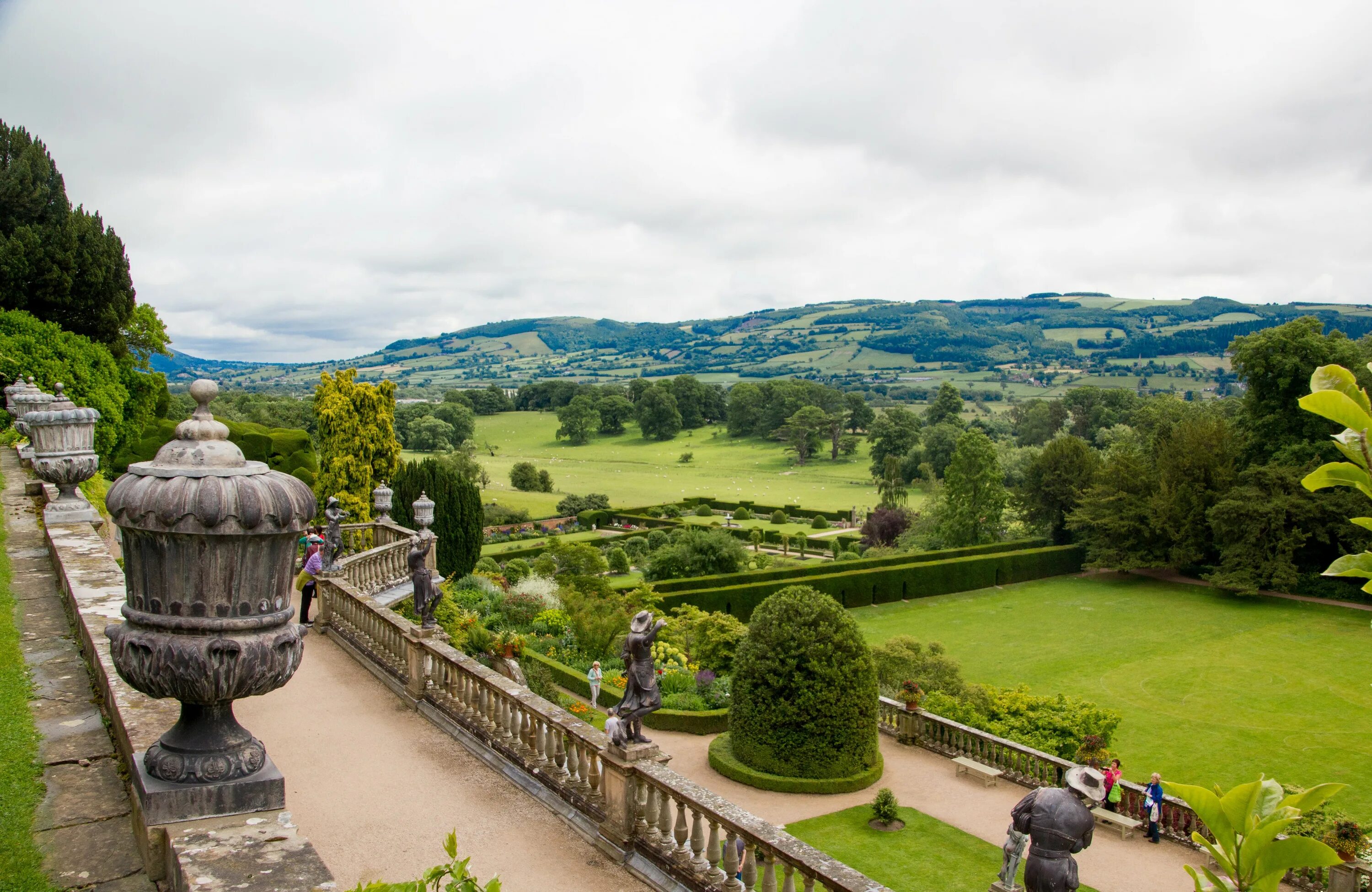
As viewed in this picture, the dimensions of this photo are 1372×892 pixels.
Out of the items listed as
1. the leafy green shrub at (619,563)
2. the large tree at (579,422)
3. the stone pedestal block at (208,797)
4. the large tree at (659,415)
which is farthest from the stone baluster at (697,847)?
the large tree at (659,415)

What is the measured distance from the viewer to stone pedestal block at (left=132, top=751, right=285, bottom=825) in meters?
4.09

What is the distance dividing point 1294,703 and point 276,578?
2714cm

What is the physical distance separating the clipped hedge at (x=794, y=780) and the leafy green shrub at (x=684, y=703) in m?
2.86

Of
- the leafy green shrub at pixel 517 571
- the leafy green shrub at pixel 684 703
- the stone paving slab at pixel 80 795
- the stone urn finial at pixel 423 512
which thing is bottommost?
the leafy green shrub at pixel 517 571

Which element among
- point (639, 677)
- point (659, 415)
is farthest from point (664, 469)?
point (639, 677)

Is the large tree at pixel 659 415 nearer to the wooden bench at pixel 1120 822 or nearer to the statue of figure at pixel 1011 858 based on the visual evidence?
the wooden bench at pixel 1120 822

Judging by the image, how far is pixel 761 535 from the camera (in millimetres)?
52969

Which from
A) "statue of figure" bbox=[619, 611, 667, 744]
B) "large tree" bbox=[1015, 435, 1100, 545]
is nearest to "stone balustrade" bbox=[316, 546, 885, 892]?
"statue of figure" bbox=[619, 611, 667, 744]

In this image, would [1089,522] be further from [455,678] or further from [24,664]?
[24,664]

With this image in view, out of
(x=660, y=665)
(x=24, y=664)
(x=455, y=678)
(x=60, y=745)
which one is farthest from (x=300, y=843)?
(x=660, y=665)

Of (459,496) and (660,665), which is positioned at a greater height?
(459,496)

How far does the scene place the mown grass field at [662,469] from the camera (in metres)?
70.8

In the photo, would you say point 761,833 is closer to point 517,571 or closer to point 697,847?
point 697,847

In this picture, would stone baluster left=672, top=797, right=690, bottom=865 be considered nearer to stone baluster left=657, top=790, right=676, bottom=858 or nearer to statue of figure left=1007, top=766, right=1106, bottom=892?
stone baluster left=657, top=790, right=676, bottom=858
